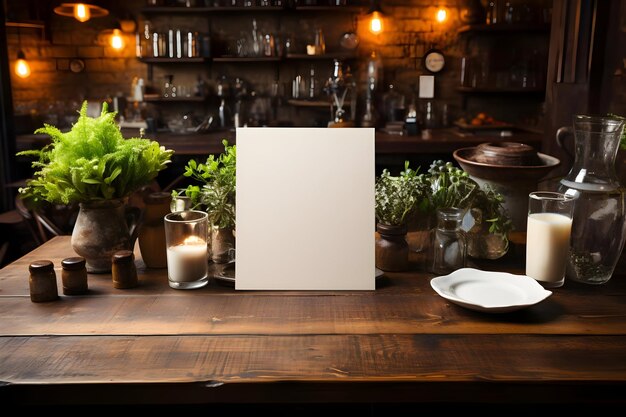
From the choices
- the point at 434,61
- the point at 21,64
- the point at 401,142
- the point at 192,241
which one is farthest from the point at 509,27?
the point at 192,241

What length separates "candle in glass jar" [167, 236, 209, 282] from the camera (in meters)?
1.33

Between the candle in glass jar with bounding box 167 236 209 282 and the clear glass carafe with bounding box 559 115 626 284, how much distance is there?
857 millimetres

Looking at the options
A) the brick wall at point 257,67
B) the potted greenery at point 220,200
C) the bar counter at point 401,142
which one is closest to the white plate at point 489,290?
the potted greenery at point 220,200

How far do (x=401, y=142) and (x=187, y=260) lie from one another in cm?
348

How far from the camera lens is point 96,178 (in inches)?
53.7

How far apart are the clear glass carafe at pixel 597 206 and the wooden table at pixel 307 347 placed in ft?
0.18

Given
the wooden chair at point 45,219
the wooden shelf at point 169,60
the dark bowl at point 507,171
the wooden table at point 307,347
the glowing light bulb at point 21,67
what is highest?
the wooden shelf at point 169,60

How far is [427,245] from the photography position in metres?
1.45

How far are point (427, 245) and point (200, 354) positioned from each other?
0.65 meters

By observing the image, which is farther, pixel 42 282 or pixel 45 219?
pixel 45 219

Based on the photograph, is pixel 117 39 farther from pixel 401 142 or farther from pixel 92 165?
pixel 92 165

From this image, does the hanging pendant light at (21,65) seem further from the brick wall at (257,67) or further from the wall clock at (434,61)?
the wall clock at (434,61)

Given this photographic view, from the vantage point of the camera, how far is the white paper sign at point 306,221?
133cm

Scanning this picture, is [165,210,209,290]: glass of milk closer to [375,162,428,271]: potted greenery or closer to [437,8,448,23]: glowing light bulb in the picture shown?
[375,162,428,271]: potted greenery
